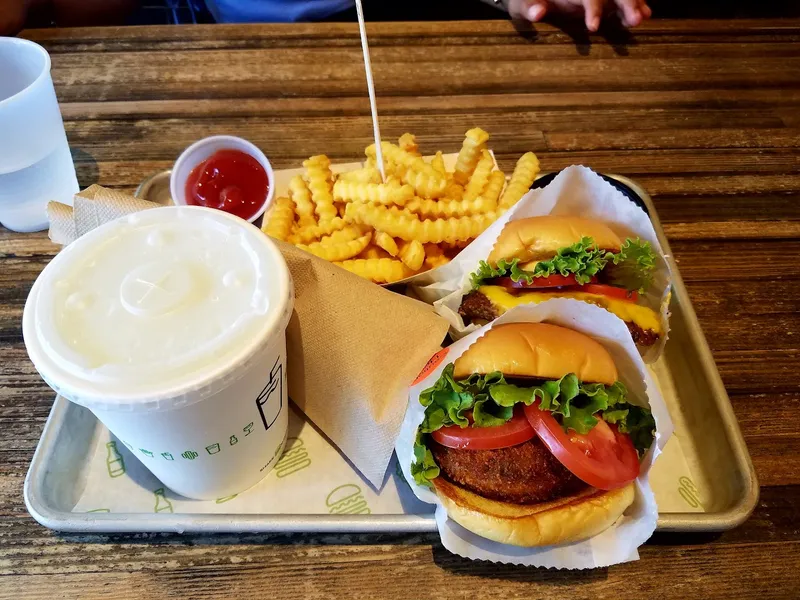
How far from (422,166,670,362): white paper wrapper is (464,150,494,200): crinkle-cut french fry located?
0.13 meters

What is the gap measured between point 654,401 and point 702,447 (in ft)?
1.07

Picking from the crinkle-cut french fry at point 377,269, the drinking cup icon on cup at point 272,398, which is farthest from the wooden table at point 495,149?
the crinkle-cut french fry at point 377,269

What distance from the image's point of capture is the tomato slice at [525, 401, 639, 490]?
Result: 3.30 ft

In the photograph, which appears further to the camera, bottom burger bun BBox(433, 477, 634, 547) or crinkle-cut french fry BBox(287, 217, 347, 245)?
crinkle-cut french fry BBox(287, 217, 347, 245)

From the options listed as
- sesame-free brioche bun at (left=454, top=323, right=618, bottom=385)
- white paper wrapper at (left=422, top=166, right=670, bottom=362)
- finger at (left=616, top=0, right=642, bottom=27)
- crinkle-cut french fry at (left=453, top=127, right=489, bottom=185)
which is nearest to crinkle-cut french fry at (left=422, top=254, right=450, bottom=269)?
white paper wrapper at (left=422, top=166, right=670, bottom=362)

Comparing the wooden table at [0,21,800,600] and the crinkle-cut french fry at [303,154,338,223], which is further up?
the crinkle-cut french fry at [303,154,338,223]

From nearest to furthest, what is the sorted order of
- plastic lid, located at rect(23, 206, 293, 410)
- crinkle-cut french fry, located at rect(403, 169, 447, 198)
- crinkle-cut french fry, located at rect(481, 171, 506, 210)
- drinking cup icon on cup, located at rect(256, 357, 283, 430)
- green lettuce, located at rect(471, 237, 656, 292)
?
1. plastic lid, located at rect(23, 206, 293, 410)
2. drinking cup icon on cup, located at rect(256, 357, 283, 430)
3. green lettuce, located at rect(471, 237, 656, 292)
4. crinkle-cut french fry, located at rect(403, 169, 447, 198)
5. crinkle-cut french fry, located at rect(481, 171, 506, 210)

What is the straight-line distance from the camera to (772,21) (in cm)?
245

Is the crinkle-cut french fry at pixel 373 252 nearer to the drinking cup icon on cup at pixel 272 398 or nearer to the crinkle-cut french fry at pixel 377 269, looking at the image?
the crinkle-cut french fry at pixel 377 269

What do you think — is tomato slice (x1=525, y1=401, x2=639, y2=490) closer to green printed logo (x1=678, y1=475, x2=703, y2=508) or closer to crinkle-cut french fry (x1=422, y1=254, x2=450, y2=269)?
green printed logo (x1=678, y1=475, x2=703, y2=508)

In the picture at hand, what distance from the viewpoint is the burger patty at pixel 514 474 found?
3.40 ft

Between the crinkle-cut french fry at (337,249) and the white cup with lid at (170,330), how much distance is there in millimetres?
358

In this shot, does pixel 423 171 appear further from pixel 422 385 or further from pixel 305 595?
pixel 305 595

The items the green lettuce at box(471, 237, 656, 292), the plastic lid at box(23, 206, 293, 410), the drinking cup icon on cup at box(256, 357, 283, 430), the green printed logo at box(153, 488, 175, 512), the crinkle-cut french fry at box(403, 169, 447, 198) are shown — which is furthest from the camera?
the crinkle-cut french fry at box(403, 169, 447, 198)
